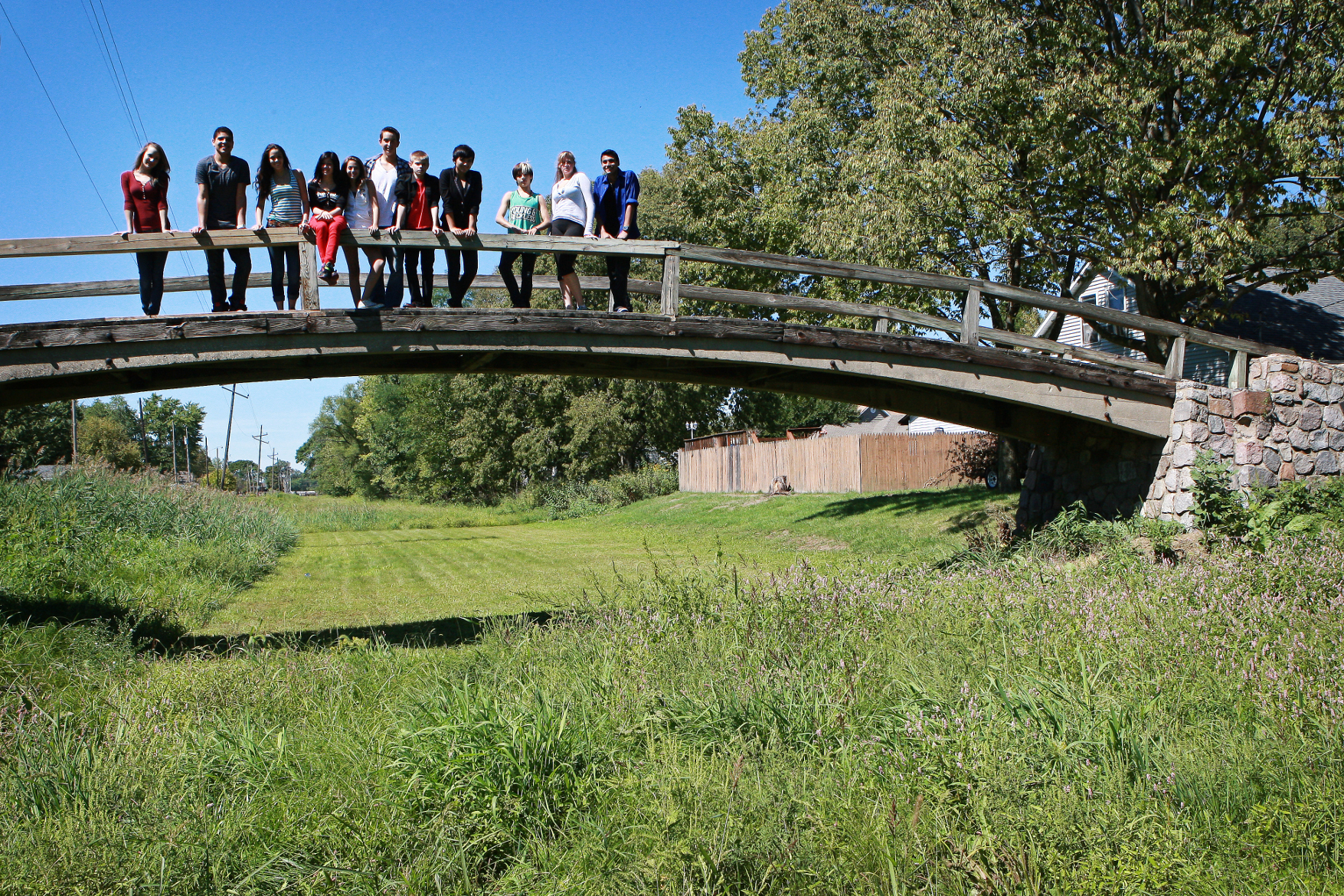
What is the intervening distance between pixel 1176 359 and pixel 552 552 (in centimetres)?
1125

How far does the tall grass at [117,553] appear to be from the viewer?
905cm

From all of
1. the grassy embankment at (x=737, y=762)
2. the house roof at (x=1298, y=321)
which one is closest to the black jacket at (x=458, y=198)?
the grassy embankment at (x=737, y=762)

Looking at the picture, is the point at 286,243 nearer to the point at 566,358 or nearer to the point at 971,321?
the point at 566,358

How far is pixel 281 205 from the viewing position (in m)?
7.80

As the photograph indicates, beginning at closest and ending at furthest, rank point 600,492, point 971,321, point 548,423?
point 971,321, point 600,492, point 548,423

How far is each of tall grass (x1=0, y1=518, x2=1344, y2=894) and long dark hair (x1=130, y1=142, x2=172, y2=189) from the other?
13.1 ft

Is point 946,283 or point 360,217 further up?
point 360,217

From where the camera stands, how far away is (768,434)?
1949 inches

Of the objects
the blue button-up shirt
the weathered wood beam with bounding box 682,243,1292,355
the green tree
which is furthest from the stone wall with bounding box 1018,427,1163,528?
the green tree

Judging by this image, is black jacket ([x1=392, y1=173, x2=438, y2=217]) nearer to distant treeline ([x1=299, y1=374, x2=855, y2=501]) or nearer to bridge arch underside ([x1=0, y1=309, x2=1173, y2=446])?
bridge arch underside ([x1=0, y1=309, x2=1173, y2=446])

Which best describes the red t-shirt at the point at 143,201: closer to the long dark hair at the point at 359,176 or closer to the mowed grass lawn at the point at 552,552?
the long dark hair at the point at 359,176

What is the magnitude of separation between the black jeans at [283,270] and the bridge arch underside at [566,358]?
14.2 inches

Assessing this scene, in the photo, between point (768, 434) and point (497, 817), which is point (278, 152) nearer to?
point (497, 817)

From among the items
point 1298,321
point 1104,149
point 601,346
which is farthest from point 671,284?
point 1298,321
